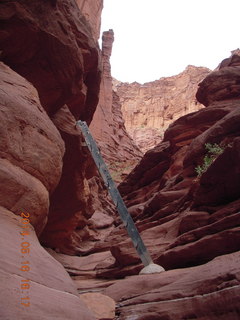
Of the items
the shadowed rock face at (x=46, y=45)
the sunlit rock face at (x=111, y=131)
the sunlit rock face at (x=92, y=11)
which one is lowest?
the sunlit rock face at (x=111, y=131)

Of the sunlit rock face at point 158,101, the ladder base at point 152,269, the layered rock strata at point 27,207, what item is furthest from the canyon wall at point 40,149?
the sunlit rock face at point 158,101

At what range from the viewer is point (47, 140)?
7.33 metres

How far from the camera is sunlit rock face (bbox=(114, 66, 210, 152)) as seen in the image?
74.2m

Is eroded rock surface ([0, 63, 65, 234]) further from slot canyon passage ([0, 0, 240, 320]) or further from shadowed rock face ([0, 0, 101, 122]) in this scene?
shadowed rock face ([0, 0, 101, 122])

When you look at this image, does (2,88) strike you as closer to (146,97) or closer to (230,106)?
(230,106)

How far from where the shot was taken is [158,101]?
7988 cm

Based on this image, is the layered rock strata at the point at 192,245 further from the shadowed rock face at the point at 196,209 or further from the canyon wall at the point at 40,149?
the canyon wall at the point at 40,149

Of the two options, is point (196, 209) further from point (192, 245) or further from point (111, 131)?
point (111, 131)

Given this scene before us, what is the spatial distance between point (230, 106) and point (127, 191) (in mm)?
8722

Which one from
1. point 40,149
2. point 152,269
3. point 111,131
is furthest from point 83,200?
point 111,131

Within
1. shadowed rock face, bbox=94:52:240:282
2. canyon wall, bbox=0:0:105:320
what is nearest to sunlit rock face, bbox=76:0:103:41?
shadowed rock face, bbox=94:52:240:282

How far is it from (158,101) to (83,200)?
225 ft

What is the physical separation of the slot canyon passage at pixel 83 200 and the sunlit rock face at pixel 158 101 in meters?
53.6

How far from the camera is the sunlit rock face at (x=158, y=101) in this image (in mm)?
74188
